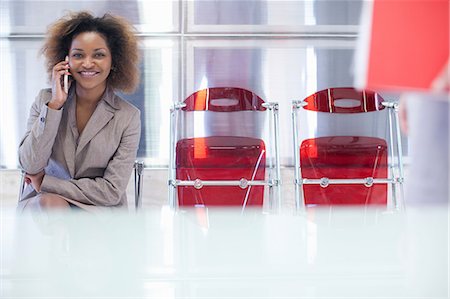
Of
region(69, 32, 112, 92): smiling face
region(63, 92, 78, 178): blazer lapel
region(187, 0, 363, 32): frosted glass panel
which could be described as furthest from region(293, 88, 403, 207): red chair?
region(63, 92, 78, 178): blazer lapel

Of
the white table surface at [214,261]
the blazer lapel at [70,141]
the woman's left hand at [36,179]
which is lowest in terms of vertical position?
the white table surface at [214,261]

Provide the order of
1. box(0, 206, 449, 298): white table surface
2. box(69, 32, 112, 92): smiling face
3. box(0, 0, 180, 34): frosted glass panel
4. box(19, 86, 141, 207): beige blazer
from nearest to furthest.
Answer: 1. box(0, 206, 449, 298): white table surface
2. box(19, 86, 141, 207): beige blazer
3. box(69, 32, 112, 92): smiling face
4. box(0, 0, 180, 34): frosted glass panel

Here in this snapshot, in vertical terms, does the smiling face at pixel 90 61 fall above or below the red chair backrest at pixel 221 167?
above

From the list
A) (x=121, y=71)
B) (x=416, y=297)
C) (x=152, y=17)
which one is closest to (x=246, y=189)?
Result: (x=121, y=71)

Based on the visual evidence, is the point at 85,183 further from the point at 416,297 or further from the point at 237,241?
the point at 416,297

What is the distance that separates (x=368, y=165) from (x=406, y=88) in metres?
2.51

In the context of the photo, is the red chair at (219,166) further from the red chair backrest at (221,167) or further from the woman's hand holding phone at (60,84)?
the woman's hand holding phone at (60,84)

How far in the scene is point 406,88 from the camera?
2.27ft

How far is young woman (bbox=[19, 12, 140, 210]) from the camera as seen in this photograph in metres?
2.55

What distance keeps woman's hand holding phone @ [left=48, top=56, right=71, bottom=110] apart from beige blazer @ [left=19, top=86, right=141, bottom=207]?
0.12ft

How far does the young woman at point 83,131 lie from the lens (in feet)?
8.38

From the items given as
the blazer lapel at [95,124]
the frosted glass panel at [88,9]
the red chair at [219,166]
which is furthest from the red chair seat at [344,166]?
the frosted glass panel at [88,9]

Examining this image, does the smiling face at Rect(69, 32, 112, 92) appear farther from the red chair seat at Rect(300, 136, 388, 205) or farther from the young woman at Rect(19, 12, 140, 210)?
the red chair seat at Rect(300, 136, 388, 205)

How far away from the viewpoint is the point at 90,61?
278cm
